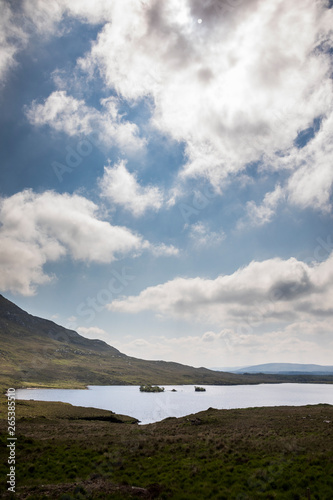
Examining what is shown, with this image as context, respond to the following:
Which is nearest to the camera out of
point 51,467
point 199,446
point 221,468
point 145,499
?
point 145,499

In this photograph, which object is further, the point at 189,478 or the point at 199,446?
the point at 199,446

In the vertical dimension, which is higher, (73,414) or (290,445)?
(290,445)

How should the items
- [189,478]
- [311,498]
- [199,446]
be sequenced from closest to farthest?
[311,498] → [189,478] → [199,446]

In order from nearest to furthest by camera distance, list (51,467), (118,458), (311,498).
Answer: (311,498) < (51,467) < (118,458)

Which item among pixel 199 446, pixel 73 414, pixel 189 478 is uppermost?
pixel 189 478

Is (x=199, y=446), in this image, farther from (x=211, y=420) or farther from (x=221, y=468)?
(x=211, y=420)

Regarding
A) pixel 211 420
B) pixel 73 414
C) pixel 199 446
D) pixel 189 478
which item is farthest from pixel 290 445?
pixel 73 414

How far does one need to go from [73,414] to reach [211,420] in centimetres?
4070

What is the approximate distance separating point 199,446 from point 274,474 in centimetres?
1355

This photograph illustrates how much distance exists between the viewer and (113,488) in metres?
20.7

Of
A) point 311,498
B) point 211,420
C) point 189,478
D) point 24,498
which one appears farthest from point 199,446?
point 211,420

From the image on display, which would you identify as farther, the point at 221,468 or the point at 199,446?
the point at 199,446

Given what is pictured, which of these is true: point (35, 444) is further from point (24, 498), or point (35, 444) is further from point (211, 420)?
point (211, 420)

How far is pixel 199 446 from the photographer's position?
32250 millimetres
